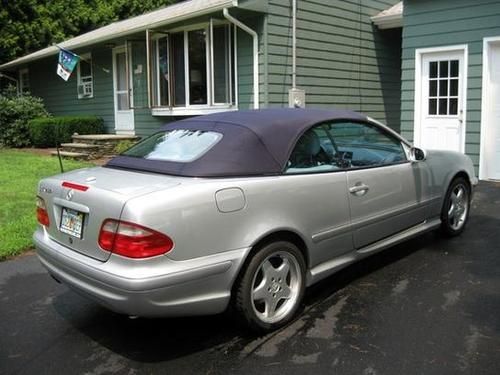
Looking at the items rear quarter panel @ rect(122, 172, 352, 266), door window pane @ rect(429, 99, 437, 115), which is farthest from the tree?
rear quarter panel @ rect(122, 172, 352, 266)

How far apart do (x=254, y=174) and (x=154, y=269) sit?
3.23 feet

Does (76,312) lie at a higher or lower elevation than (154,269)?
lower

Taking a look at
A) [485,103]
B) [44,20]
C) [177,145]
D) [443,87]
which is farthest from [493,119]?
[44,20]

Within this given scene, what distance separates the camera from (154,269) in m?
3.21

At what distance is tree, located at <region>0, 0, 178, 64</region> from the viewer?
76.6 ft

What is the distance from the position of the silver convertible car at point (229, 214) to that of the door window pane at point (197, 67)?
7.42 m

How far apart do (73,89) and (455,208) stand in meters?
15.0

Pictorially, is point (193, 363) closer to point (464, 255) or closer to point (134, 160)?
Answer: point (134, 160)

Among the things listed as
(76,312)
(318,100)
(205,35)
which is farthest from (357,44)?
(76,312)

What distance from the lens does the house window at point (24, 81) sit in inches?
866

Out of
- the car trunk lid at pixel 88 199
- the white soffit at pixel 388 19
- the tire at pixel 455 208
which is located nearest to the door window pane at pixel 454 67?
the white soffit at pixel 388 19

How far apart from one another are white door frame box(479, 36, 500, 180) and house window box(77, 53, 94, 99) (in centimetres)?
1159

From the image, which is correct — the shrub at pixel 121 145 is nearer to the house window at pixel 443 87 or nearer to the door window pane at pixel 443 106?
the house window at pixel 443 87

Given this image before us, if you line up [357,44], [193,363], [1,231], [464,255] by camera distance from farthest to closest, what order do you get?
[357,44]
[1,231]
[464,255]
[193,363]
